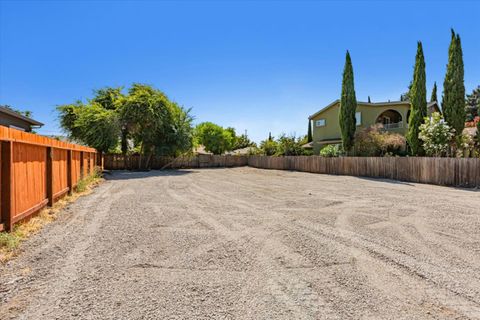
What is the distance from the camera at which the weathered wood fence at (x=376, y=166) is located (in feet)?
39.7

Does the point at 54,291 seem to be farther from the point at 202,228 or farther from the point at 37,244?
the point at 202,228

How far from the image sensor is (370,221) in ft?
19.0

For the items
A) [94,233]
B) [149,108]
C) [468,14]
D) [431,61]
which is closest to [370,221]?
[94,233]

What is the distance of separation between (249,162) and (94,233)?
28.2m

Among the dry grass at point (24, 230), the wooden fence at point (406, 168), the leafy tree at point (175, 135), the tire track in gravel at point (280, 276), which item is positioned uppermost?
the leafy tree at point (175, 135)

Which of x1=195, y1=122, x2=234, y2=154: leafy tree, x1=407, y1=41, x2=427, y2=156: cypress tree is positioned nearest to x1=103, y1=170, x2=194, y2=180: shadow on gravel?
x1=407, y1=41, x2=427, y2=156: cypress tree

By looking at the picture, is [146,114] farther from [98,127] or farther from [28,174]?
[28,174]

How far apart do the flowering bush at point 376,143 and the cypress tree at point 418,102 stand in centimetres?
234

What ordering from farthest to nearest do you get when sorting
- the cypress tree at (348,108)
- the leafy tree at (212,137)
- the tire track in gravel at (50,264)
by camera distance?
the leafy tree at (212,137)
the cypress tree at (348,108)
the tire track in gravel at (50,264)

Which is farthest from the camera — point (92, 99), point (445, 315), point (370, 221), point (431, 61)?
point (92, 99)

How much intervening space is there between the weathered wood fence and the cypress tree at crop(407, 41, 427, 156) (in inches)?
128

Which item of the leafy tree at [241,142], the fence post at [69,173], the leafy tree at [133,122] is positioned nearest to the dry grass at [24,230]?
the fence post at [69,173]

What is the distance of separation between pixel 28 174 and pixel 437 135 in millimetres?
17951

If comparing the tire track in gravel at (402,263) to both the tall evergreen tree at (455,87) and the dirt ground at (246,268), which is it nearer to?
the dirt ground at (246,268)
